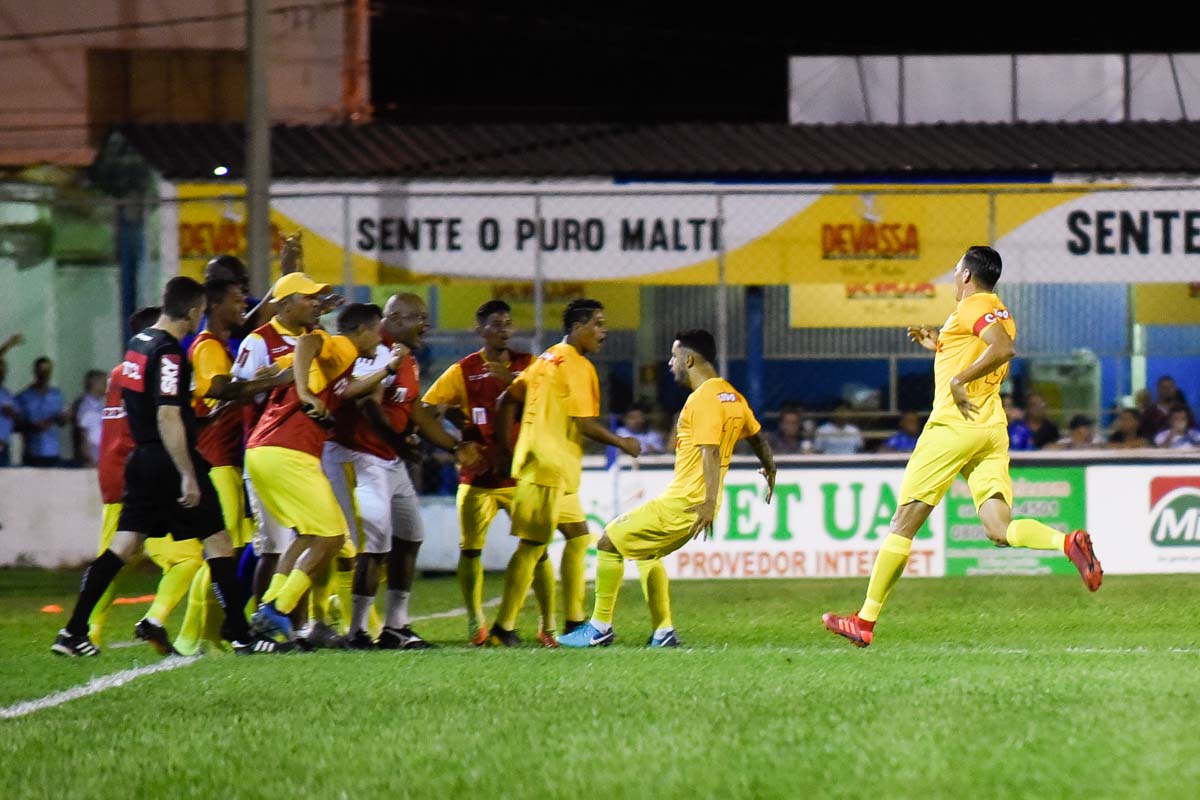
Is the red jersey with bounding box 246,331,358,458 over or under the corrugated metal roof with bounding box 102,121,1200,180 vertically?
under

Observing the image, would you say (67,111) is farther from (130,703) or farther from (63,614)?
(130,703)

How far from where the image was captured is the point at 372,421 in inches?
388

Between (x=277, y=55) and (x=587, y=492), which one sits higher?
(x=277, y=55)

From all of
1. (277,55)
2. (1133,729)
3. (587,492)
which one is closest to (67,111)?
(277,55)

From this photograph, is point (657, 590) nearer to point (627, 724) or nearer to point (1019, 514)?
point (627, 724)

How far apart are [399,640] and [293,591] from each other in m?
0.89

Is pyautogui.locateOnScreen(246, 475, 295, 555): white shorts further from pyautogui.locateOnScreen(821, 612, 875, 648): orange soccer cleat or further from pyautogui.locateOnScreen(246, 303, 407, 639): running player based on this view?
pyautogui.locateOnScreen(821, 612, 875, 648): orange soccer cleat

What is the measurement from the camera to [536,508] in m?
10.1

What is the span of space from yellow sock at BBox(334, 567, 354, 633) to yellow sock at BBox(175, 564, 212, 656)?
0.92m

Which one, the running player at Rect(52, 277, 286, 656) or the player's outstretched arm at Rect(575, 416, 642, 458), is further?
the player's outstretched arm at Rect(575, 416, 642, 458)

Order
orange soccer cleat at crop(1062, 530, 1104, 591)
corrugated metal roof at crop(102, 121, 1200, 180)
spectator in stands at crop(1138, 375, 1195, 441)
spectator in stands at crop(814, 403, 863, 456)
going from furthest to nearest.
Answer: corrugated metal roof at crop(102, 121, 1200, 180)
spectator in stands at crop(1138, 375, 1195, 441)
spectator in stands at crop(814, 403, 863, 456)
orange soccer cleat at crop(1062, 530, 1104, 591)

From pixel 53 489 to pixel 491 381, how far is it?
7.40m

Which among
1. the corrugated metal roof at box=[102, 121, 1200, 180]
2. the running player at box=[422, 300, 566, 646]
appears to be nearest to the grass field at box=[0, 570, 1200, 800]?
the running player at box=[422, 300, 566, 646]

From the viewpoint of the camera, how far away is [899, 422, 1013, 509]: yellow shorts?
9.00 meters
